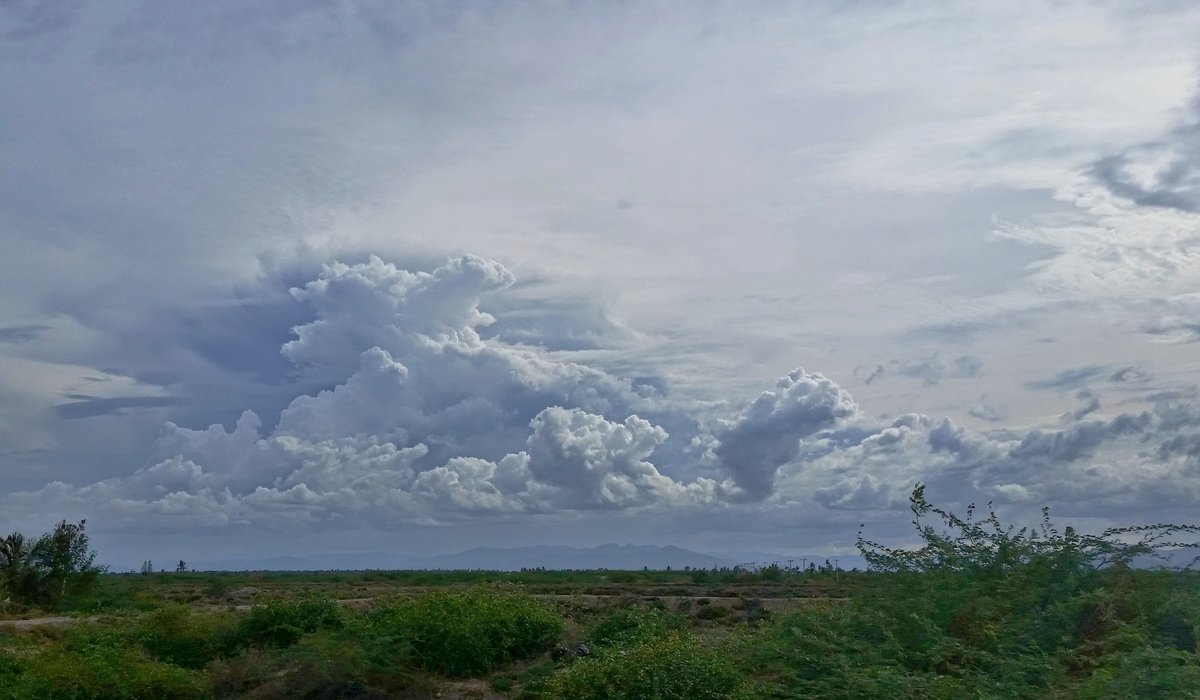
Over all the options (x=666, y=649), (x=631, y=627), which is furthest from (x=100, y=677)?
(x=666, y=649)

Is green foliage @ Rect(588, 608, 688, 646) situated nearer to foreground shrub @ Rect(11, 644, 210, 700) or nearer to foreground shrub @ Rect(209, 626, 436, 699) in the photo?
foreground shrub @ Rect(209, 626, 436, 699)

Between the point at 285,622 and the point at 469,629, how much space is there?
6.13m

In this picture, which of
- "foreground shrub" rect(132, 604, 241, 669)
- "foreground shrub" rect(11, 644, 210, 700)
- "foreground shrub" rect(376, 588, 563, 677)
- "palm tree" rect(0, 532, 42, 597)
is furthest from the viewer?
"palm tree" rect(0, 532, 42, 597)

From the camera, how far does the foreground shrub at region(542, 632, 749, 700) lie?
17.7 metres

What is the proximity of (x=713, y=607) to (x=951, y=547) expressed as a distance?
95.0ft

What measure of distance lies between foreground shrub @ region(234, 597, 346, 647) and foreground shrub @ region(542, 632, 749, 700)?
1234 cm

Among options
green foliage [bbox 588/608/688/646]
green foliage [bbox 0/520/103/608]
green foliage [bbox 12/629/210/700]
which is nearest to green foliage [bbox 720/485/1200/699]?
green foliage [bbox 588/608/688/646]

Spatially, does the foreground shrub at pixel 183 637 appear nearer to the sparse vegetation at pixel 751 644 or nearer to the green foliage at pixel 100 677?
the sparse vegetation at pixel 751 644

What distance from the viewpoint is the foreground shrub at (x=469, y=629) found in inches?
1067

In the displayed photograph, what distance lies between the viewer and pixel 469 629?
27.4 metres

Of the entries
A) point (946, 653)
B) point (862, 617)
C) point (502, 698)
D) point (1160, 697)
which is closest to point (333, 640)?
point (502, 698)

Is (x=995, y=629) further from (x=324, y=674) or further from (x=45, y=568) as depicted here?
(x=45, y=568)

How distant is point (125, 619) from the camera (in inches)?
1282

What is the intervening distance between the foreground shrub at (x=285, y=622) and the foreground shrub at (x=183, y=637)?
1.33 ft
